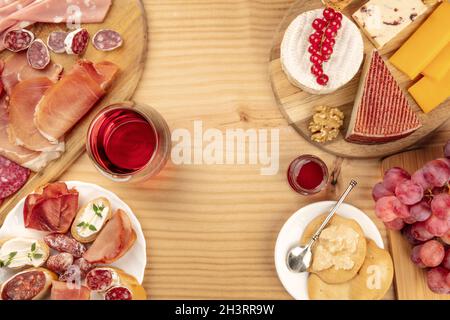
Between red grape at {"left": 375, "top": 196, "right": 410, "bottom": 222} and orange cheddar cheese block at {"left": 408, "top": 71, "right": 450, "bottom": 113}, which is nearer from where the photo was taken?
red grape at {"left": 375, "top": 196, "right": 410, "bottom": 222}

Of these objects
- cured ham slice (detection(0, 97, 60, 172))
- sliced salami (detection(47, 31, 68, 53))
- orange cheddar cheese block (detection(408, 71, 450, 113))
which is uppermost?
sliced salami (detection(47, 31, 68, 53))

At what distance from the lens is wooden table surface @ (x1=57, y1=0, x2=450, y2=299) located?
104cm

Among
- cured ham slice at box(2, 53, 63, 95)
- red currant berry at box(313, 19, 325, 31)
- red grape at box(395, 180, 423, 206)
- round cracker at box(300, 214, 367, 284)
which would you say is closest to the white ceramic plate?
round cracker at box(300, 214, 367, 284)

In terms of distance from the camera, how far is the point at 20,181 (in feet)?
3.40

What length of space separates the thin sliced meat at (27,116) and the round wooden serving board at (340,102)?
1.51 feet

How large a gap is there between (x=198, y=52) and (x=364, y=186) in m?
0.43

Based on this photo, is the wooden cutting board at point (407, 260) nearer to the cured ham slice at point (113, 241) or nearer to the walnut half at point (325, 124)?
the walnut half at point (325, 124)

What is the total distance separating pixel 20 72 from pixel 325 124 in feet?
2.06

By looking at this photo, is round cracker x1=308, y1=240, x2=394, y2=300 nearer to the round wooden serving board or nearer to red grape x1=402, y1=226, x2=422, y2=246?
red grape x1=402, y1=226, x2=422, y2=246

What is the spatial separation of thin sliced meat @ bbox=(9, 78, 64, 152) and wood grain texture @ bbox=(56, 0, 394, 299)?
8 centimetres

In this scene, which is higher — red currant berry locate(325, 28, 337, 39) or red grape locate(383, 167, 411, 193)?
red currant berry locate(325, 28, 337, 39)

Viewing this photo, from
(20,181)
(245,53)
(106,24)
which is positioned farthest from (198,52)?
(20,181)

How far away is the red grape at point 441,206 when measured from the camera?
2.85ft

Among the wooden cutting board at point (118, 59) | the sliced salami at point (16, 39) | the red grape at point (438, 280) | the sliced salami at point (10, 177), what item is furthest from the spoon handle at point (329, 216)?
the sliced salami at point (16, 39)
